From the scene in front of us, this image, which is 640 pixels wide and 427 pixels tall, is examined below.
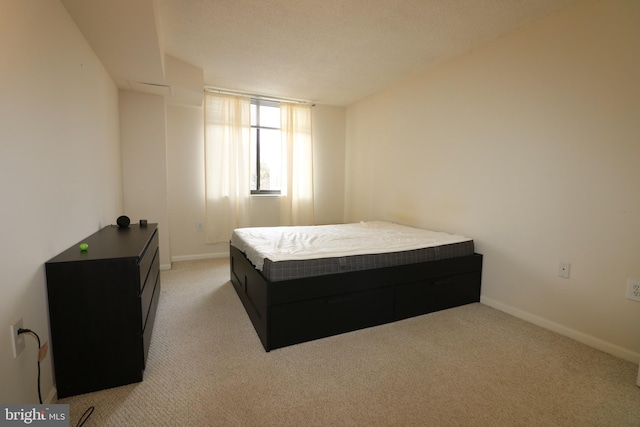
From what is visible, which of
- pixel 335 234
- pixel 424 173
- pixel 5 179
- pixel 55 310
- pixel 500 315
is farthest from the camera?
pixel 424 173

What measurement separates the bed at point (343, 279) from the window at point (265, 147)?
5.49 ft

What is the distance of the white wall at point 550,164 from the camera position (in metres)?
1.82

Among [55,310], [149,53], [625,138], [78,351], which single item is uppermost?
[149,53]

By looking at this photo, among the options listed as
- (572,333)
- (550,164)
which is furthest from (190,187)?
(572,333)

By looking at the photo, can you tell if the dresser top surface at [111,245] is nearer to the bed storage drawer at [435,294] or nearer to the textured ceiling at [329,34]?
the textured ceiling at [329,34]

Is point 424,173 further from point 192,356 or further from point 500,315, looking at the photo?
point 192,356

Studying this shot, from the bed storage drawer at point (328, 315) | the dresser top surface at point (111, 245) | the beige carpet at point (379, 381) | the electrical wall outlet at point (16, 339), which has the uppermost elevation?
the dresser top surface at point (111, 245)

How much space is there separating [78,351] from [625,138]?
3.38 m

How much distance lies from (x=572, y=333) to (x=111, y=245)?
323 centimetres

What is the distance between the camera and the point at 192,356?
1.82 meters

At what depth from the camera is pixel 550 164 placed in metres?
2.16

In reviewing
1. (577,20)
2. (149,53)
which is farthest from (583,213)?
(149,53)

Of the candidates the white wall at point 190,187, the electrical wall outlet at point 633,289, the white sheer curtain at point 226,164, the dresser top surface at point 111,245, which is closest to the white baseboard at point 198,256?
the white wall at point 190,187

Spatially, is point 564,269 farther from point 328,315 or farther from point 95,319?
point 95,319
